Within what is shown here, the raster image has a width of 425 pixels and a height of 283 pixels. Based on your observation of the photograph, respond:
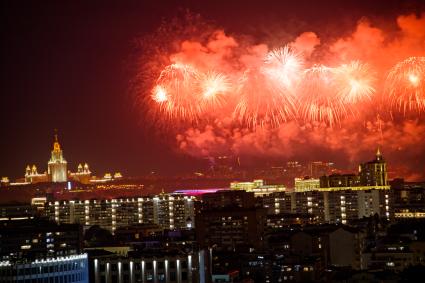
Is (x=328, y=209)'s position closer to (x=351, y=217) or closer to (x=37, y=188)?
(x=351, y=217)

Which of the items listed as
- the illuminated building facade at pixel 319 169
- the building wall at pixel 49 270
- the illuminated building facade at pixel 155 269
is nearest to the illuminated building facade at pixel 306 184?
the illuminated building facade at pixel 319 169

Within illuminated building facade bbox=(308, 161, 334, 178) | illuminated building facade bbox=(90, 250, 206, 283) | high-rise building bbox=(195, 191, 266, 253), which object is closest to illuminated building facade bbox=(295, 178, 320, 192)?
illuminated building facade bbox=(308, 161, 334, 178)

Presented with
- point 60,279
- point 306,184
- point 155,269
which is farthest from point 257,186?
point 60,279

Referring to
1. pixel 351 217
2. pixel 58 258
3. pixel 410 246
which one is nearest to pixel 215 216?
pixel 410 246

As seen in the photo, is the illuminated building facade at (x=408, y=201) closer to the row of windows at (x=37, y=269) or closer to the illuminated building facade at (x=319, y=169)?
the illuminated building facade at (x=319, y=169)

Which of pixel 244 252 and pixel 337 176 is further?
pixel 337 176

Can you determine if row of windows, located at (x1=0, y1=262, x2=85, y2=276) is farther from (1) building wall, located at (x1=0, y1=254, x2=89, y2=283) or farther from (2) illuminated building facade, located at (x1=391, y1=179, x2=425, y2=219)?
(2) illuminated building facade, located at (x1=391, y1=179, x2=425, y2=219)
